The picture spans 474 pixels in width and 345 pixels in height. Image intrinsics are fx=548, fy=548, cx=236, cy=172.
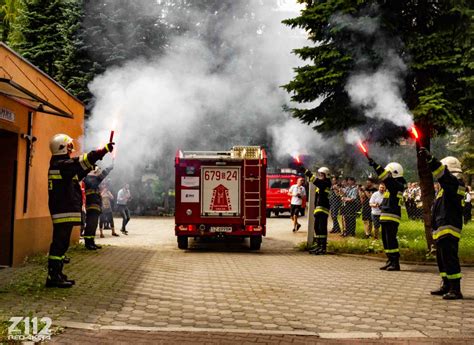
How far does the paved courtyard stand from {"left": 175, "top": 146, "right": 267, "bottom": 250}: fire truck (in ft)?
5.56

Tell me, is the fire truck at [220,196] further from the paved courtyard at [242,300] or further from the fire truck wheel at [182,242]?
the paved courtyard at [242,300]

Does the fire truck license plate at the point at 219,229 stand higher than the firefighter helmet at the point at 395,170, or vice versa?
the firefighter helmet at the point at 395,170

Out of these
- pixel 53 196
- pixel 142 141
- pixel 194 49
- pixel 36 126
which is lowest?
pixel 53 196

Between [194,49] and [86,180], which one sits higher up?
[194,49]

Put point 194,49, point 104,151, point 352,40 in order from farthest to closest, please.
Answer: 1. point 194,49
2. point 352,40
3. point 104,151

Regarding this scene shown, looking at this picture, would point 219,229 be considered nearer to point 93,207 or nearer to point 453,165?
point 93,207

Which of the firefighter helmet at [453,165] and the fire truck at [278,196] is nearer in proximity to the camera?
the firefighter helmet at [453,165]

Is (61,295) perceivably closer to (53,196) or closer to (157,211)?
(53,196)

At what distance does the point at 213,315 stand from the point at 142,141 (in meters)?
21.7

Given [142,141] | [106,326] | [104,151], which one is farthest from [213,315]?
Answer: [142,141]

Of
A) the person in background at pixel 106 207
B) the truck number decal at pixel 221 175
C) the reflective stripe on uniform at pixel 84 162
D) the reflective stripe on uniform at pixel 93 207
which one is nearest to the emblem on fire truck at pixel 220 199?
the truck number decal at pixel 221 175

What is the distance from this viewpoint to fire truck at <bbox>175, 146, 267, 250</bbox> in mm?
13305

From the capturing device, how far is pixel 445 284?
7711 millimetres

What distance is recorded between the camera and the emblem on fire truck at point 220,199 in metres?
13.5
